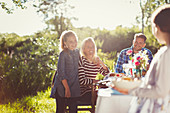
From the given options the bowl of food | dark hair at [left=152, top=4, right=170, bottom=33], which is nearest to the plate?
the bowl of food

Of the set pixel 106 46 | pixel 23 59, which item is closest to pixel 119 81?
pixel 23 59

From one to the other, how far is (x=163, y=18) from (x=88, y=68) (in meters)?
2.35

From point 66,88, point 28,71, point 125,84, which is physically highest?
point 125,84

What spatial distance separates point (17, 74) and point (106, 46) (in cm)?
1136

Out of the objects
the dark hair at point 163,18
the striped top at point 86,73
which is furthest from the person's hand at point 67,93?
the dark hair at point 163,18

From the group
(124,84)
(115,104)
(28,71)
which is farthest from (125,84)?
(28,71)

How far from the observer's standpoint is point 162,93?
1.25 meters

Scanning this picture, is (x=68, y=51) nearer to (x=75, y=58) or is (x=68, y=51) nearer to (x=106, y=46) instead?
(x=75, y=58)

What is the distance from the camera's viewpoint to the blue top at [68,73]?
3.40 m

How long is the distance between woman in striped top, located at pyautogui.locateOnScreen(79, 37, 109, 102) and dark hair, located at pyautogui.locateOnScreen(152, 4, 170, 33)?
89.9 inches

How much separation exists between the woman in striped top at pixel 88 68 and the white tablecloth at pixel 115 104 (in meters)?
1.41

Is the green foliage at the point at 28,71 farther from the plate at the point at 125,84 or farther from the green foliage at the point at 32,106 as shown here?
the plate at the point at 125,84

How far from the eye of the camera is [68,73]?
3471 millimetres

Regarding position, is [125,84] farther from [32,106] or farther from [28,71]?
[28,71]
